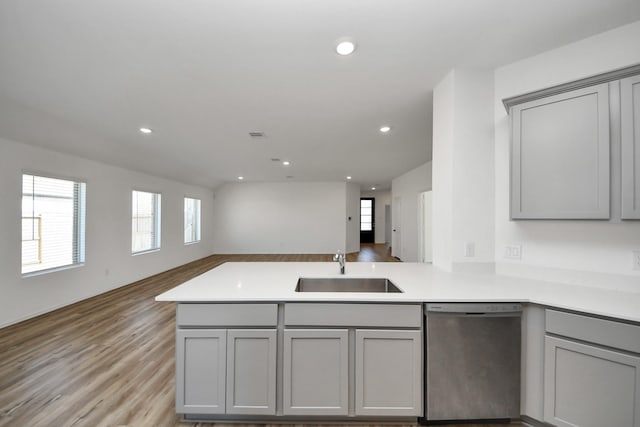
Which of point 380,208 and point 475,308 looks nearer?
point 475,308

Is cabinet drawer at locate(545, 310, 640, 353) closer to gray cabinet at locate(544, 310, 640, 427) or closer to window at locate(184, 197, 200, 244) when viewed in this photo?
gray cabinet at locate(544, 310, 640, 427)

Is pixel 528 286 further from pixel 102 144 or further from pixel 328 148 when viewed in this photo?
pixel 102 144

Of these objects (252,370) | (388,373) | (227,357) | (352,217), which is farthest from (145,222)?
(352,217)

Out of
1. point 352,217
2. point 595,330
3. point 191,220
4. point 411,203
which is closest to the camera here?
point 595,330

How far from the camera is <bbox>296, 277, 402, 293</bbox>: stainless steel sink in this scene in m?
2.13

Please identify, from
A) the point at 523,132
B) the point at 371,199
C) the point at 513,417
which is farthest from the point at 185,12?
the point at 371,199

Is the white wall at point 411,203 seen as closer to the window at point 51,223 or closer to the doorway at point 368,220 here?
the doorway at point 368,220

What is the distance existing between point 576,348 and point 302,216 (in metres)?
7.71

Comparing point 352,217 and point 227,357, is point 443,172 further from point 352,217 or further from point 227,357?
point 352,217

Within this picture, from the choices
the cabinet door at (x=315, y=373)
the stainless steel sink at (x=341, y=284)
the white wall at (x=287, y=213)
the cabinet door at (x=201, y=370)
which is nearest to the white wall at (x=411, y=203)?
the white wall at (x=287, y=213)

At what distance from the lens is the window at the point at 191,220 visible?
7.46 metres

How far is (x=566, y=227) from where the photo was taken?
1858 mm

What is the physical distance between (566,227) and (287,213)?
7.53 metres

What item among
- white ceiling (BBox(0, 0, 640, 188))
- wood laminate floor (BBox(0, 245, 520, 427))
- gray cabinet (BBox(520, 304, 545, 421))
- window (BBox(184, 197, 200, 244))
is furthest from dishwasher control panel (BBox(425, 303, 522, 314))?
window (BBox(184, 197, 200, 244))
